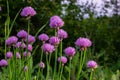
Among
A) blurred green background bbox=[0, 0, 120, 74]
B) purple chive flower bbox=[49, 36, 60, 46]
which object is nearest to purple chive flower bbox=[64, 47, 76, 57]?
purple chive flower bbox=[49, 36, 60, 46]

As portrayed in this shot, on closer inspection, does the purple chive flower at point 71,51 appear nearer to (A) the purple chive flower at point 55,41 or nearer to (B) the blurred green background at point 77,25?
(A) the purple chive flower at point 55,41

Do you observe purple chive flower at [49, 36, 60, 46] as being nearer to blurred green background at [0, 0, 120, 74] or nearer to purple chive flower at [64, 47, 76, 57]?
purple chive flower at [64, 47, 76, 57]

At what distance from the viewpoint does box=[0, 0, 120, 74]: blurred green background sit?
6191 mm

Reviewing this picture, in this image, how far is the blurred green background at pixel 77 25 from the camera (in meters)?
6.19

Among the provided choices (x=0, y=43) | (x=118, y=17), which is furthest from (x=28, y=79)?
(x=118, y=17)

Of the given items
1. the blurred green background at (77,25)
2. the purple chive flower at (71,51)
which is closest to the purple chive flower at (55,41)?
the purple chive flower at (71,51)

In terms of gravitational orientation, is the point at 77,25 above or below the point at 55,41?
below

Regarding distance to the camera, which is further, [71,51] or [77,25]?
[77,25]

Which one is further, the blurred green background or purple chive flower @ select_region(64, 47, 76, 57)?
the blurred green background

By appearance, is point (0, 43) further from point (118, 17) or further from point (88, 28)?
point (118, 17)

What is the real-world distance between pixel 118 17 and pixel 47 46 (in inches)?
246

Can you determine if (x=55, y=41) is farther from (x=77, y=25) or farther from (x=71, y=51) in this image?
(x=77, y=25)

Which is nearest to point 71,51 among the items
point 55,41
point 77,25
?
point 55,41

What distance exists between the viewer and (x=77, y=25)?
6.71 meters
